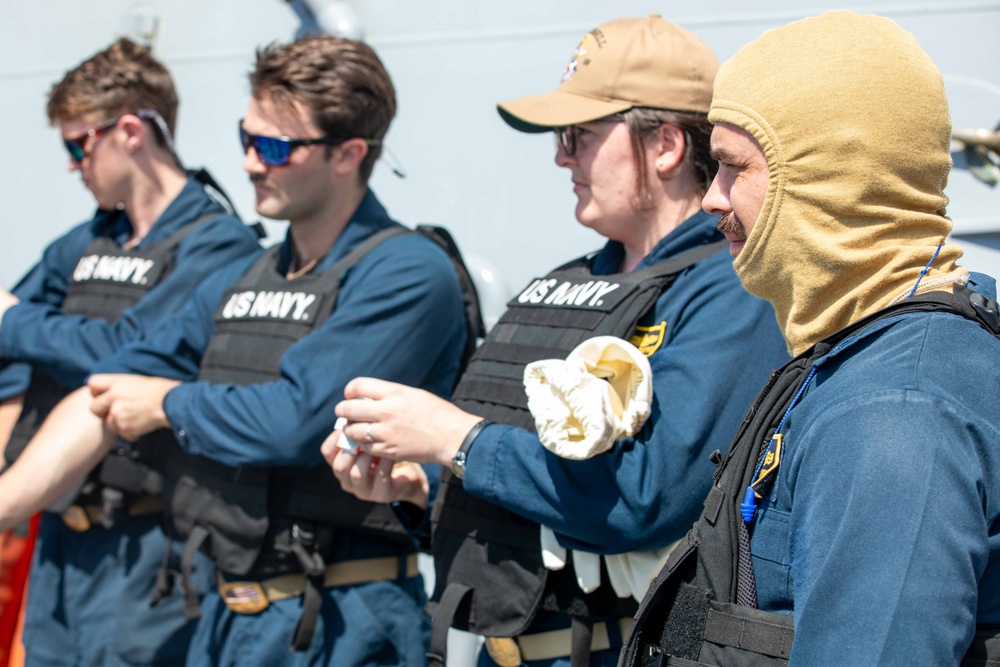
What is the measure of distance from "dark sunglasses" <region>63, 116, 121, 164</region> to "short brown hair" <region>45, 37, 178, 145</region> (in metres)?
0.04

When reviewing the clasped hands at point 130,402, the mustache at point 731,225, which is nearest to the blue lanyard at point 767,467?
the mustache at point 731,225

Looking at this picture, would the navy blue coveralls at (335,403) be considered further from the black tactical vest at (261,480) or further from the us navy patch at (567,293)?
the us navy patch at (567,293)

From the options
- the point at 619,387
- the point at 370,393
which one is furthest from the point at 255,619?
the point at 619,387

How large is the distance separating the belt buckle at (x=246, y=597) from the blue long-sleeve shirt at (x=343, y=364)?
1.10 feet

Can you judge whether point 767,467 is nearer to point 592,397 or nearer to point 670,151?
point 592,397

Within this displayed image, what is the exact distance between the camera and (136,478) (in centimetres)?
305

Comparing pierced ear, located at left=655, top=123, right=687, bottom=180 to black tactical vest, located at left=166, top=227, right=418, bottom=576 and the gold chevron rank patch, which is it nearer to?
the gold chevron rank patch

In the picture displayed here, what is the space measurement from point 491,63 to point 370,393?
167 cm

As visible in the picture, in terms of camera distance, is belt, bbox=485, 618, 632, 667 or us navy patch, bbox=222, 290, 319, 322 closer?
belt, bbox=485, 618, 632, 667

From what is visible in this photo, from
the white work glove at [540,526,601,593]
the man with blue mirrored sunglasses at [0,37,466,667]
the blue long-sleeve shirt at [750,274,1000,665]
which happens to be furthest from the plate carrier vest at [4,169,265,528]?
the blue long-sleeve shirt at [750,274,1000,665]

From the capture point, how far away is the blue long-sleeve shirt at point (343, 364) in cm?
240

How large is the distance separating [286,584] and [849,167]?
1817 mm

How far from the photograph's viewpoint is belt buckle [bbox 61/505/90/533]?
129 inches

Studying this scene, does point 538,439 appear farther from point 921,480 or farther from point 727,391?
point 921,480
